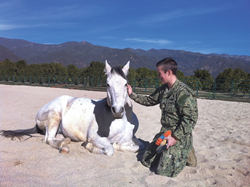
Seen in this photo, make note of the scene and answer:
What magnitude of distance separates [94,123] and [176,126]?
141 cm

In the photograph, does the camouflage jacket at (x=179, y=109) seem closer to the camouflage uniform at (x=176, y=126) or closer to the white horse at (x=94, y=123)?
the camouflage uniform at (x=176, y=126)

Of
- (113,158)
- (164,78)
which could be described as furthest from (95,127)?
(164,78)

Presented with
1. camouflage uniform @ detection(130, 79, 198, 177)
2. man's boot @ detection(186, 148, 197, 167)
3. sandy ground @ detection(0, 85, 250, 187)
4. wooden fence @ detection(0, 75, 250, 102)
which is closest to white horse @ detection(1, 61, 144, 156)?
sandy ground @ detection(0, 85, 250, 187)

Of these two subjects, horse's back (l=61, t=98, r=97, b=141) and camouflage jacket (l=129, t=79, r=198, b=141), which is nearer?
camouflage jacket (l=129, t=79, r=198, b=141)

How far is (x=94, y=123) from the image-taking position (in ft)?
11.4

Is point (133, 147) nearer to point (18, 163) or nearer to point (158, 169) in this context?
point (158, 169)

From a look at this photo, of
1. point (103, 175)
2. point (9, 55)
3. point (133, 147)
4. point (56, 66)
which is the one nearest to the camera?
point (103, 175)

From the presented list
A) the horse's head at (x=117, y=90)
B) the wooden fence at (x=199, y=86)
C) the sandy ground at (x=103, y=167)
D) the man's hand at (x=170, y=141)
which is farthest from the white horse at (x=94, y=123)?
the wooden fence at (x=199, y=86)

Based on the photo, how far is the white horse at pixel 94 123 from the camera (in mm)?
2951

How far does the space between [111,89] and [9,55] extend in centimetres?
23128

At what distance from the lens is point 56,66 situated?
3644cm

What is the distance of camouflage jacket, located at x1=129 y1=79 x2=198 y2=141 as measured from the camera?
2.61 metres

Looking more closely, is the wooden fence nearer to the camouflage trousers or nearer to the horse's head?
the camouflage trousers

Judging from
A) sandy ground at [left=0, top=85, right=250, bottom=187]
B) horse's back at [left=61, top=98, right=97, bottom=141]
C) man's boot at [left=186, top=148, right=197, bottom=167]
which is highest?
horse's back at [left=61, top=98, right=97, bottom=141]
